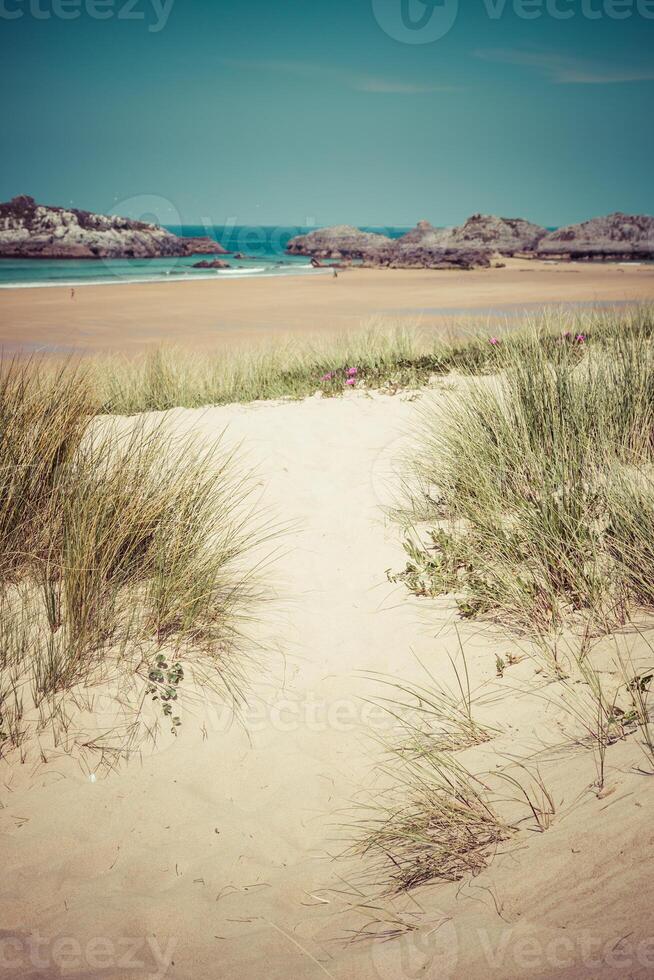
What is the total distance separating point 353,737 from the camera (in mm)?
2869

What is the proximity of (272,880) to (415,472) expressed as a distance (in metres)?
3.28

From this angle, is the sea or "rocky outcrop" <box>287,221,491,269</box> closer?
the sea

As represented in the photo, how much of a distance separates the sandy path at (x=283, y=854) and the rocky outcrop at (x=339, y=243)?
61.2 m

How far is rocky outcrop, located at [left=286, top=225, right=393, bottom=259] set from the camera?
64.5 metres

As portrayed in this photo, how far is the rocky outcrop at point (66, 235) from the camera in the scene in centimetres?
5009

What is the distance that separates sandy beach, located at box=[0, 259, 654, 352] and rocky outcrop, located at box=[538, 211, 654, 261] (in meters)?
24.4

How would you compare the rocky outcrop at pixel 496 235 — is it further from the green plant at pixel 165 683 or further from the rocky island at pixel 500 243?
the green plant at pixel 165 683

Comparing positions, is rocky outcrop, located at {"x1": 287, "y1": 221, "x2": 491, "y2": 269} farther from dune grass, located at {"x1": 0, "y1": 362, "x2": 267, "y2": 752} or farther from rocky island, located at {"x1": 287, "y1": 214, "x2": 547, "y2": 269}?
dune grass, located at {"x1": 0, "y1": 362, "x2": 267, "y2": 752}

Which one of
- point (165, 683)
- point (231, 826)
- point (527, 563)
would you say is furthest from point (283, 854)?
point (527, 563)

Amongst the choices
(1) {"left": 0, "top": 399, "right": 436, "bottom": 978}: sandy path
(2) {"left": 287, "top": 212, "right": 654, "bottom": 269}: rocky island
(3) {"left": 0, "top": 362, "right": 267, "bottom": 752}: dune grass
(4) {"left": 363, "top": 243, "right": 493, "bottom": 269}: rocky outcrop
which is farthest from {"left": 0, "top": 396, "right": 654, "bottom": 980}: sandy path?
(2) {"left": 287, "top": 212, "right": 654, "bottom": 269}: rocky island

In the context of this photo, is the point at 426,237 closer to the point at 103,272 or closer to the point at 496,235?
the point at 496,235

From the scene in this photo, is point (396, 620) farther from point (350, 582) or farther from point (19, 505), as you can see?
point (19, 505)

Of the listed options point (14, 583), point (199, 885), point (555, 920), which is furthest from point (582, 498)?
point (14, 583)

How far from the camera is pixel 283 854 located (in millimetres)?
2379
